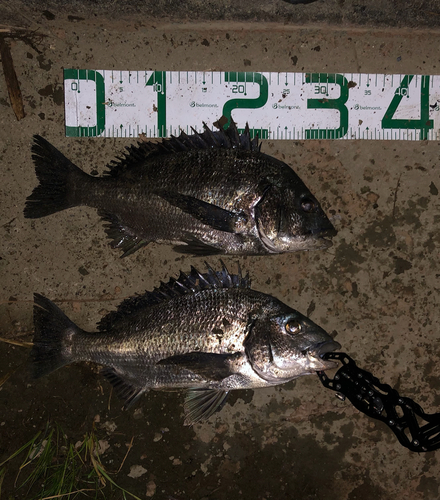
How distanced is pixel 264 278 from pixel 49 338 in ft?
5.62

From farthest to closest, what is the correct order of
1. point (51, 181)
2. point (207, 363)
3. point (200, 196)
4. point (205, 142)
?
point (51, 181)
point (205, 142)
point (200, 196)
point (207, 363)

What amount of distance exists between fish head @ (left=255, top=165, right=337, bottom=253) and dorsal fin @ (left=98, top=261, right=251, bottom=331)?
0.34 metres

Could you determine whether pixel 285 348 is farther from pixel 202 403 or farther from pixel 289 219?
pixel 289 219

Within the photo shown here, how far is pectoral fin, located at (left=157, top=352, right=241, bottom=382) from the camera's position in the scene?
261 centimetres

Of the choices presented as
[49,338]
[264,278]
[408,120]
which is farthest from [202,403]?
[408,120]

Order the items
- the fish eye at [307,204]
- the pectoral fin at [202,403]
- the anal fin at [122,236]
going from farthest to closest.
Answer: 1. the anal fin at [122,236]
2. the pectoral fin at [202,403]
3. the fish eye at [307,204]

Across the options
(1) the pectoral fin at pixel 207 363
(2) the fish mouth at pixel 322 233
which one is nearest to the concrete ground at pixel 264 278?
(2) the fish mouth at pixel 322 233

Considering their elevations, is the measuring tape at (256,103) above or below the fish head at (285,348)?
above

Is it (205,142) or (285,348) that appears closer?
(285,348)

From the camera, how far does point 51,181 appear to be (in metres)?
2.96

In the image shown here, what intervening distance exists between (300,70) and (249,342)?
222 cm

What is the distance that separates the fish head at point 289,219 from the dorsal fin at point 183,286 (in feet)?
1.12

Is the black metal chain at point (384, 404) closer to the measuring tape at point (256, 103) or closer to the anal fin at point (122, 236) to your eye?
the anal fin at point (122, 236)

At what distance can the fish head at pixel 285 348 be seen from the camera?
105 inches
